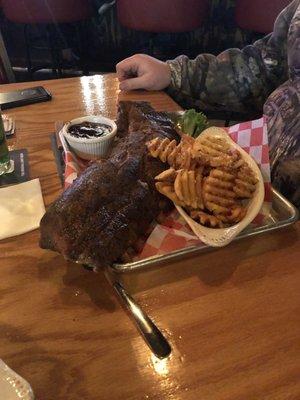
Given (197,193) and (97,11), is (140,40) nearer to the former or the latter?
(97,11)

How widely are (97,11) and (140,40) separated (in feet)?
1.76

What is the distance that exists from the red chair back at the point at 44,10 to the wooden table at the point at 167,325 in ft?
9.07

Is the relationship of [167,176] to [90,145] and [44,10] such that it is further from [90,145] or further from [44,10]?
[44,10]

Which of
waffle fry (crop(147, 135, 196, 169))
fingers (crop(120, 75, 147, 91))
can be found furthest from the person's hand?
waffle fry (crop(147, 135, 196, 169))

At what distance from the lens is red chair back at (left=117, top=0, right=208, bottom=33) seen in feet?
9.54

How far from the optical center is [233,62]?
1.62 m

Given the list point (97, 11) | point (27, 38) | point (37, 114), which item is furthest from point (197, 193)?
point (27, 38)

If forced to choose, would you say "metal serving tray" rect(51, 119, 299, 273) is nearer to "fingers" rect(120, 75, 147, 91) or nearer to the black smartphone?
"fingers" rect(120, 75, 147, 91)

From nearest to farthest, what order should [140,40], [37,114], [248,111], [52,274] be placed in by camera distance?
[52,274] → [37,114] → [248,111] → [140,40]

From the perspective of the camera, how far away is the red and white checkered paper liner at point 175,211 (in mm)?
867

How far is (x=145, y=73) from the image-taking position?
164cm

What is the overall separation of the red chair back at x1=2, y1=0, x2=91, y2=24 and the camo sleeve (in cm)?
194

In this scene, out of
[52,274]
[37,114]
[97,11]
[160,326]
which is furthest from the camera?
[97,11]

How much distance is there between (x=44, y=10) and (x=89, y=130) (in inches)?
95.3
